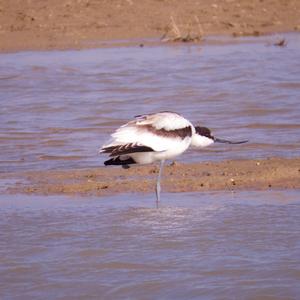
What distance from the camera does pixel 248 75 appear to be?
14.3 metres

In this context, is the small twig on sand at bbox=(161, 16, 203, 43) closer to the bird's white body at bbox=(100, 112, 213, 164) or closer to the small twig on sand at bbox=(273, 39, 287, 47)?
the small twig on sand at bbox=(273, 39, 287, 47)

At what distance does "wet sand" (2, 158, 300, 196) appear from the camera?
8.39 m

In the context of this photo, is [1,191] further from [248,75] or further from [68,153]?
[248,75]

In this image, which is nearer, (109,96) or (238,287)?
(238,287)

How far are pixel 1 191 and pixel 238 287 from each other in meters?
3.23

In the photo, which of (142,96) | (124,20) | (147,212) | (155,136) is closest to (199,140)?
(155,136)

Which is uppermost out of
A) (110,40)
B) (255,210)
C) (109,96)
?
(110,40)

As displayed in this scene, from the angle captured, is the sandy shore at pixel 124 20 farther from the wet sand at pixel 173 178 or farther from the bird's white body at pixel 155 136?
the bird's white body at pixel 155 136

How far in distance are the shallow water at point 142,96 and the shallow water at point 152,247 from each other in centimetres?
190

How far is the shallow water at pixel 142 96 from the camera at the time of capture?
10.4 metres

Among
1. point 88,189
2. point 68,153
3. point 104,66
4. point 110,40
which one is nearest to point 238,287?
point 88,189

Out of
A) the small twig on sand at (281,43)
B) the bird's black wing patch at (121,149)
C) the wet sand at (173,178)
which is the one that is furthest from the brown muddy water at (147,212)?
the small twig on sand at (281,43)

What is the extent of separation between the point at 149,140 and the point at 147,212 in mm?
786

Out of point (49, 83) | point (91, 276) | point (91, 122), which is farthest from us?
point (49, 83)
